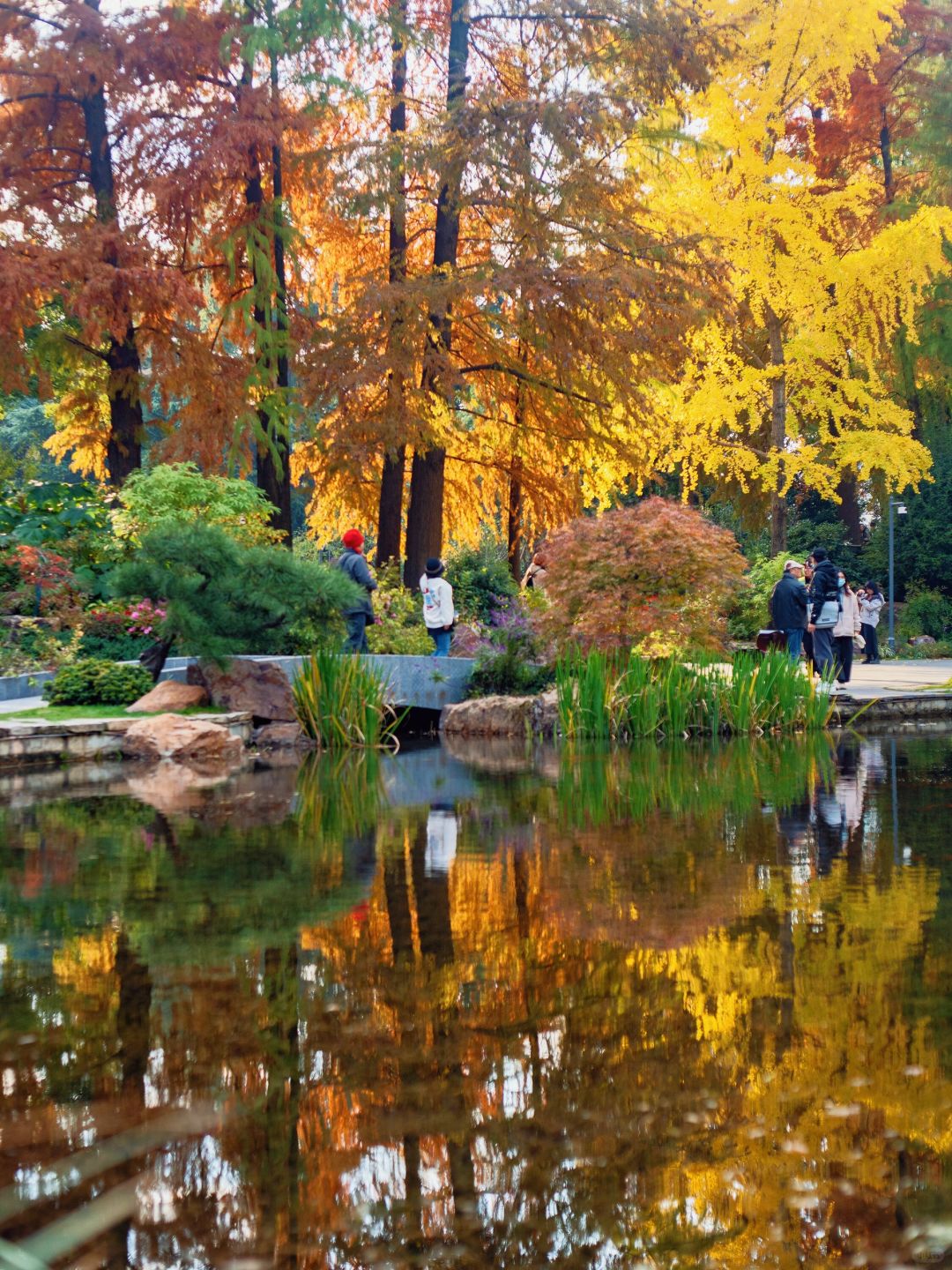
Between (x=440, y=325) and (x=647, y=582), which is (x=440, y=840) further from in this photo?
(x=440, y=325)

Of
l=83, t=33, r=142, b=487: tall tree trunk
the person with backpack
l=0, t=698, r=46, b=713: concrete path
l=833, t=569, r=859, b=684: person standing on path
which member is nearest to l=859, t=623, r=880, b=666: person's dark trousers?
l=833, t=569, r=859, b=684: person standing on path

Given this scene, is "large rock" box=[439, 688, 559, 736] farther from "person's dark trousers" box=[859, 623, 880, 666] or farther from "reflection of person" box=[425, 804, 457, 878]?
"person's dark trousers" box=[859, 623, 880, 666]

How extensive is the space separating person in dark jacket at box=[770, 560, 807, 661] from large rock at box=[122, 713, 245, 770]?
7.41 metres

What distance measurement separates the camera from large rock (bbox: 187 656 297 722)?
14758 mm

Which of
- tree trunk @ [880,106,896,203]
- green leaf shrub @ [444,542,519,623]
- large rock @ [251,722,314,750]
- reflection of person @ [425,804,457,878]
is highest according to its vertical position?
tree trunk @ [880,106,896,203]

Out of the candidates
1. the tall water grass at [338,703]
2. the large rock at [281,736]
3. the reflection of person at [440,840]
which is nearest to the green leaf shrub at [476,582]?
the tall water grass at [338,703]

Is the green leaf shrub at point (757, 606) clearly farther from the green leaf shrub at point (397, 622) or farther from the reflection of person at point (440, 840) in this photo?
the reflection of person at point (440, 840)

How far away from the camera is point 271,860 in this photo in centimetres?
725

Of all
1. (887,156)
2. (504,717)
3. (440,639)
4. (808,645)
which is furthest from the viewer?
(887,156)

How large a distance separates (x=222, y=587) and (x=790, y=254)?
1668 centimetres

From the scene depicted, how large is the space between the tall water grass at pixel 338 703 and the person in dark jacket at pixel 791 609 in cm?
557

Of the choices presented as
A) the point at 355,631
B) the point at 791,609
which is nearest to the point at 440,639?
the point at 355,631

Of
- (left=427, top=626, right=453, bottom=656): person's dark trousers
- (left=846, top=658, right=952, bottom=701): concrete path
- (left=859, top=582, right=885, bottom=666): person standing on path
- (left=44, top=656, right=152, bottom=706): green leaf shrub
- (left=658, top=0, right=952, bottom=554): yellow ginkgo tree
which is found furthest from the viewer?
(left=658, top=0, right=952, bottom=554): yellow ginkgo tree

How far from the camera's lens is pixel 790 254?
27.1 m
